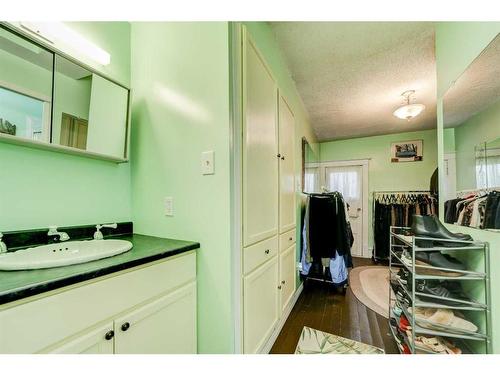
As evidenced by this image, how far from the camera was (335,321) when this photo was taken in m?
1.83

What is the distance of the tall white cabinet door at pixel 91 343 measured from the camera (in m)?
0.66

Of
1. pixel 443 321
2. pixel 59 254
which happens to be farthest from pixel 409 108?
pixel 59 254

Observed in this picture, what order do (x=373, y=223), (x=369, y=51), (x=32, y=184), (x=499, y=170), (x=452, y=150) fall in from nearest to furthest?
(x=499, y=170), (x=32, y=184), (x=452, y=150), (x=369, y=51), (x=373, y=223)

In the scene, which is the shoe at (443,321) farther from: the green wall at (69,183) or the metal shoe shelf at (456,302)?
the green wall at (69,183)

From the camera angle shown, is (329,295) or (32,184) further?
(329,295)

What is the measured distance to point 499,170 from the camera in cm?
94

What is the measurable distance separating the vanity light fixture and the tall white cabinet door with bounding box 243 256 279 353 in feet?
5.21

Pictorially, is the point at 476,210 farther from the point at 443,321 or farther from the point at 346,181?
the point at 346,181

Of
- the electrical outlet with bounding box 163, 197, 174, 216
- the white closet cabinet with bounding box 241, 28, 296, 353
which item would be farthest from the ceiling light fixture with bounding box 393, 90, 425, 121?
the electrical outlet with bounding box 163, 197, 174, 216

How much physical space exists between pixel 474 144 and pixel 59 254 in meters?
2.11

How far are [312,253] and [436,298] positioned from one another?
1.25m

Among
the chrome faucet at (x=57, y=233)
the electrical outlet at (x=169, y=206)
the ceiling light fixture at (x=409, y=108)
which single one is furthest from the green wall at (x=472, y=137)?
the chrome faucet at (x=57, y=233)
